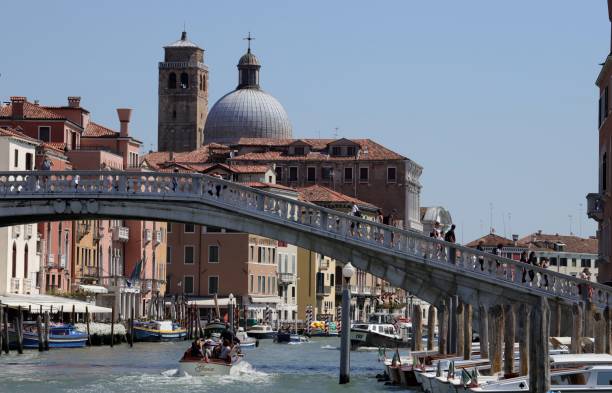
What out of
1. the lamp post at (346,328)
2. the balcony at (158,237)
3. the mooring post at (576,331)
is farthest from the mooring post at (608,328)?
the balcony at (158,237)

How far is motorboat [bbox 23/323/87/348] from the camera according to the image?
52.0 meters

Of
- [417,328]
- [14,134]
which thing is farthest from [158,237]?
[417,328]

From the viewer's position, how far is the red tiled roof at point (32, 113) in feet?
219

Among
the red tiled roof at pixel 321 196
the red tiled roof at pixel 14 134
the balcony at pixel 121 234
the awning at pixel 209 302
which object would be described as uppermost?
the red tiled roof at pixel 321 196

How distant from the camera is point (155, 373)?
41.4m

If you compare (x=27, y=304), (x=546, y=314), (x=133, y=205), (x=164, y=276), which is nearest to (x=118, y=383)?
(x=133, y=205)

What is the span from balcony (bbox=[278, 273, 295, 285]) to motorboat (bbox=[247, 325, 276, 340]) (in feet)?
61.6

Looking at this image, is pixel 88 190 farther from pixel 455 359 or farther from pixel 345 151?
pixel 345 151

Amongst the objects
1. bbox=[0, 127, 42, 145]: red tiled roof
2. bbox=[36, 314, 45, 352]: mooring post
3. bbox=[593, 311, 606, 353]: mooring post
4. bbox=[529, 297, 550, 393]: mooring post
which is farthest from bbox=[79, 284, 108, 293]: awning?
bbox=[529, 297, 550, 393]: mooring post

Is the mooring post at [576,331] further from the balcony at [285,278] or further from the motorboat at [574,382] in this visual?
the balcony at [285,278]

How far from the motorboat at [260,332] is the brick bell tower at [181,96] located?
63653 mm

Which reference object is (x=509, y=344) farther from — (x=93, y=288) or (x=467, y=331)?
(x=93, y=288)

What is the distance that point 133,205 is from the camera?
38.7 metres

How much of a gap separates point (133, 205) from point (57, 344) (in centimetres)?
1518
